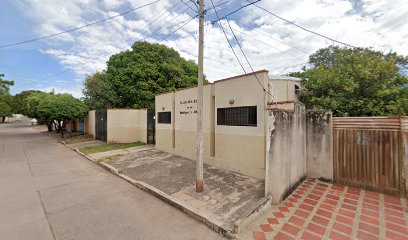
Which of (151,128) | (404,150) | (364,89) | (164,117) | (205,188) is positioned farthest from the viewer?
(151,128)

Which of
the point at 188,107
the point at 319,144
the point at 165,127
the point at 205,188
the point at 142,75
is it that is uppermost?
the point at 142,75

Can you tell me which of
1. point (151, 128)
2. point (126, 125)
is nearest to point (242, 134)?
point (151, 128)

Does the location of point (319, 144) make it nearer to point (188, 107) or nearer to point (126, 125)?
point (188, 107)

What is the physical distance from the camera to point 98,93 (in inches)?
669

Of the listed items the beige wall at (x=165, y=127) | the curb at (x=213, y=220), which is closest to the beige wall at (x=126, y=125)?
the beige wall at (x=165, y=127)

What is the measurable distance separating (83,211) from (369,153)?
733 centimetres

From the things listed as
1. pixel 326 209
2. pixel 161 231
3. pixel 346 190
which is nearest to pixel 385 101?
pixel 346 190

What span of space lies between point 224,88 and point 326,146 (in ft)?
12.4

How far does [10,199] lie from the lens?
15.4 ft

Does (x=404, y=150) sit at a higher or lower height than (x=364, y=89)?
lower

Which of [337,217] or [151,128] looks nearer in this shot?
[337,217]

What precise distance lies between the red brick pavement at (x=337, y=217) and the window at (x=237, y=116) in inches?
98.1

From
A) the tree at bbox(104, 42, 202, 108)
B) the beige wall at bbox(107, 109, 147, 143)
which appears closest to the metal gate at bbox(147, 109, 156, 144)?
the beige wall at bbox(107, 109, 147, 143)

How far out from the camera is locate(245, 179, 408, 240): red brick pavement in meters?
3.22
